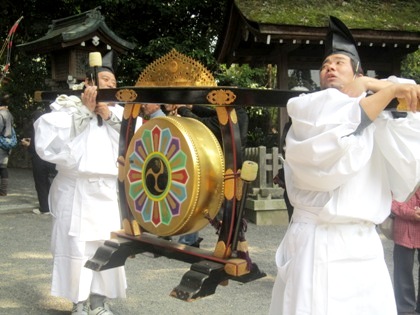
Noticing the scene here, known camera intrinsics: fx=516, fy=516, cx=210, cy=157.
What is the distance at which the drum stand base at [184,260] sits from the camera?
6.71ft

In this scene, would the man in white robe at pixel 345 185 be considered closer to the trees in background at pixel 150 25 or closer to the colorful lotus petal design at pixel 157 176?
the colorful lotus petal design at pixel 157 176

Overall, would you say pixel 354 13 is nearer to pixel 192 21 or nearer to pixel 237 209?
pixel 192 21

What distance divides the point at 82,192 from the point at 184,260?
1517 millimetres

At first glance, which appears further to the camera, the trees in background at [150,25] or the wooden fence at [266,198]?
the trees in background at [150,25]

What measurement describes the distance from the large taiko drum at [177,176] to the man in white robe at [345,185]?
1.13 ft

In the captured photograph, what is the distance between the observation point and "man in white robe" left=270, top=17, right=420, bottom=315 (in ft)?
6.07

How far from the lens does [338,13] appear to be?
8148 millimetres

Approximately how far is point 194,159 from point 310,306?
2.38 ft

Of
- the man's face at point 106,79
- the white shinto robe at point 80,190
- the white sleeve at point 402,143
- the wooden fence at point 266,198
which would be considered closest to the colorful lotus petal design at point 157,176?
the white sleeve at point 402,143

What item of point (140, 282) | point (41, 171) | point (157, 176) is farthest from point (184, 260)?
point (41, 171)

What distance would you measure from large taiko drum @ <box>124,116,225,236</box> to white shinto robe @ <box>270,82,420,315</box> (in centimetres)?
34

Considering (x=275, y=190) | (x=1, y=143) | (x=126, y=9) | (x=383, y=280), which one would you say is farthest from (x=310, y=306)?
(x=126, y=9)

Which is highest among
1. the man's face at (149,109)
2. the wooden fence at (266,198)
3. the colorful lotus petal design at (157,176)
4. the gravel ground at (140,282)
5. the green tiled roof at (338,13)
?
the green tiled roof at (338,13)

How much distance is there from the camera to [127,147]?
2.54 meters
